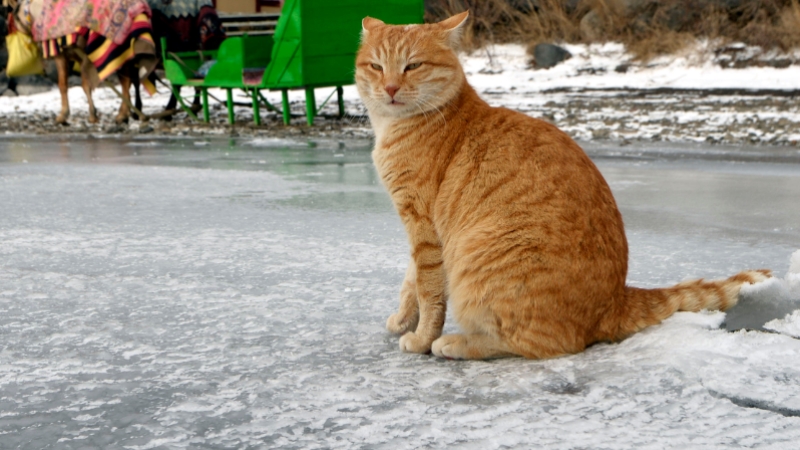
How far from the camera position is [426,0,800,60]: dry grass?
48.3 ft

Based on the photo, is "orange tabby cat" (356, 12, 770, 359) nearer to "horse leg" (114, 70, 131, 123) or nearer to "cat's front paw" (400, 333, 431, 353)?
"cat's front paw" (400, 333, 431, 353)

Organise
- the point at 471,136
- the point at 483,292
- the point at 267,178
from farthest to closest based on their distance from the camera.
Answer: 1. the point at 267,178
2. the point at 471,136
3. the point at 483,292

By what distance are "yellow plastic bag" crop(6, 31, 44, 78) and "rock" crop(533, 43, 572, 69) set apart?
8.63m

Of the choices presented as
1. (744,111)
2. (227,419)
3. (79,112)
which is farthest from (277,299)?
(79,112)

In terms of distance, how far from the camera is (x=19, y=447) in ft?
6.00

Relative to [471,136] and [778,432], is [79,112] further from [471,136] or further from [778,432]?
[778,432]

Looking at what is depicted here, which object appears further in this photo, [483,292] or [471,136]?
[471,136]

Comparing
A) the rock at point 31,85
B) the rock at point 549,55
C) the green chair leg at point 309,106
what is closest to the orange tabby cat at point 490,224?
the green chair leg at point 309,106

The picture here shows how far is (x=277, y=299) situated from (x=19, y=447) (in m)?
1.23

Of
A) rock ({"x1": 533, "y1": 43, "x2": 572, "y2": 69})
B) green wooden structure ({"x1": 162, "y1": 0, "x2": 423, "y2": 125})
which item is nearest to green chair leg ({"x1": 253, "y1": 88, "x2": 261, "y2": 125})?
green wooden structure ({"x1": 162, "y1": 0, "x2": 423, "y2": 125})

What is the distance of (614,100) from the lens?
1097 centimetres

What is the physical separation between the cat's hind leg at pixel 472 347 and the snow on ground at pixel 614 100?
562 centimetres

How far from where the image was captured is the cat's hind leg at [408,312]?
2.67 metres

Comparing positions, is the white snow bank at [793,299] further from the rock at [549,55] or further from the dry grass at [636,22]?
the rock at [549,55]
